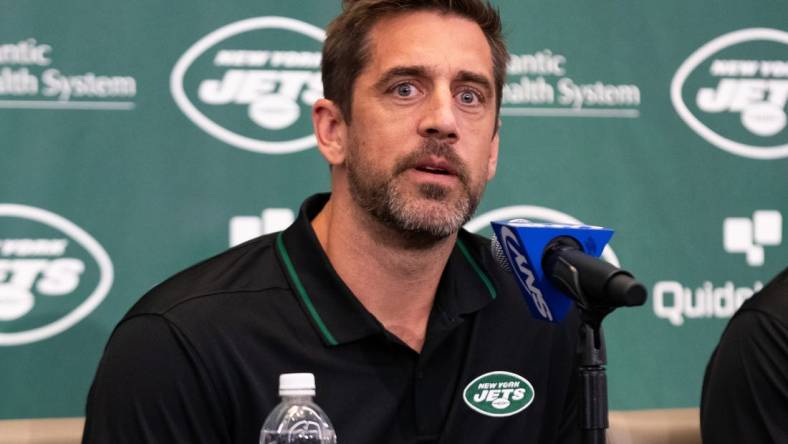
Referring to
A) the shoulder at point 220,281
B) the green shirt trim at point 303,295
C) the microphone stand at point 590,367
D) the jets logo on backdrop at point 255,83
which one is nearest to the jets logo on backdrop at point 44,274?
the jets logo on backdrop at point 255,83

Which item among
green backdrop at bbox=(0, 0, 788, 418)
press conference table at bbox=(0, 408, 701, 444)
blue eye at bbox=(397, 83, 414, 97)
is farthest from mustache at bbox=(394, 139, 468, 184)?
green backdrop at bbox=(0, 0, 788, 418)

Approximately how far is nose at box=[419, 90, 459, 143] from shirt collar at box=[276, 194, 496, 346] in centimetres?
32

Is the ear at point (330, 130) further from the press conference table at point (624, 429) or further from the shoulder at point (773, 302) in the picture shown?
the shoulder at point (773, 302)

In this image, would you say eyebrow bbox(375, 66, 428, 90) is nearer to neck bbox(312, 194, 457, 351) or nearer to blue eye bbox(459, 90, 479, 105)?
blue eye bbox(459, 90, 479, 105)

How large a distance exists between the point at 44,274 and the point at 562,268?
59.8 inches

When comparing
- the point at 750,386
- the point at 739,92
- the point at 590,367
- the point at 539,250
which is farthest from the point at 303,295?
the point at 739,92

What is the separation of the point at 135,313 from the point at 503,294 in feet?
2.34

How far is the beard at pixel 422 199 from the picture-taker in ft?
6.63

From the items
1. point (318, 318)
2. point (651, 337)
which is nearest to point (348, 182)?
point (318, 318)

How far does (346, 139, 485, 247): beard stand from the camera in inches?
79.5

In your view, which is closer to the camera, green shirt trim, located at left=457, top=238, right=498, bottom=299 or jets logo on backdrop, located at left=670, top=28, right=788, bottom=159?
green shirt trim, located at left=457, top=238, right=498, bottom=299

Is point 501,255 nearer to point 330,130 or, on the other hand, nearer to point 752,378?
point 330,130

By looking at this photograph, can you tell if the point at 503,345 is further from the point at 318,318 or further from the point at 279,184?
the point at 279,184

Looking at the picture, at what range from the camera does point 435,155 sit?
201 cm
